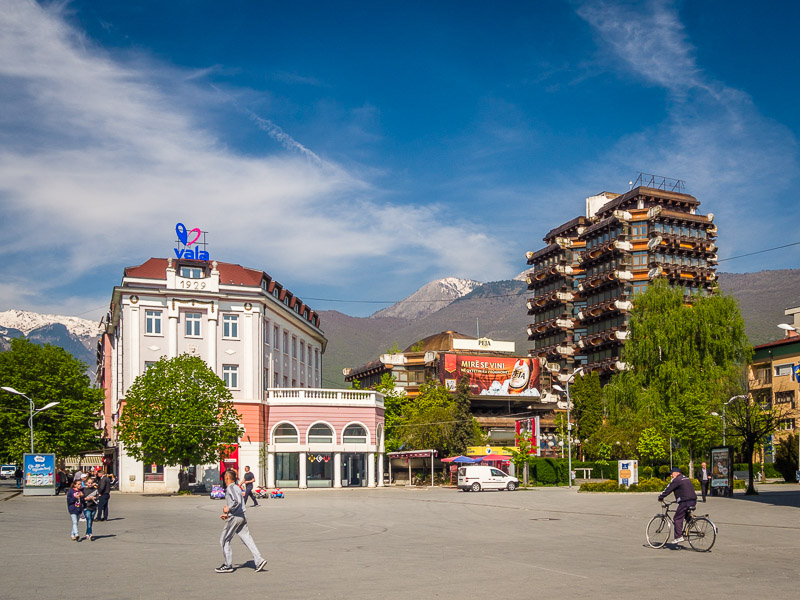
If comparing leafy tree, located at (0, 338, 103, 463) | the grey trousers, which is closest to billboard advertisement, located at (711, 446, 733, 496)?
the grey trousers

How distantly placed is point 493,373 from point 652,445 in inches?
1774

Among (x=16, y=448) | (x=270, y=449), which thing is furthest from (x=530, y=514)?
(x=16, y=448)

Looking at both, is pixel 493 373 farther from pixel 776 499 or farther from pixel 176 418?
pixel 776 499

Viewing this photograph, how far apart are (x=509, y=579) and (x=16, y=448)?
63.3 m

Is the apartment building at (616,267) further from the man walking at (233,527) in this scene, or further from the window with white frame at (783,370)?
the man walking at (233,527)

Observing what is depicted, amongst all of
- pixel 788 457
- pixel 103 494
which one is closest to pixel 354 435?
pixel 788 457

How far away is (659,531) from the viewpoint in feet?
65.4

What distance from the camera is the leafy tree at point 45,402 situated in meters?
69.9

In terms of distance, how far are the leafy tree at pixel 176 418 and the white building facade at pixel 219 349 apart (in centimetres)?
794

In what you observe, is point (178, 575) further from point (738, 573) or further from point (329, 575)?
point (738, 573)

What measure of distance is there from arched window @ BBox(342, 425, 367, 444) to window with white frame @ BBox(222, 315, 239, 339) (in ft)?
38.7

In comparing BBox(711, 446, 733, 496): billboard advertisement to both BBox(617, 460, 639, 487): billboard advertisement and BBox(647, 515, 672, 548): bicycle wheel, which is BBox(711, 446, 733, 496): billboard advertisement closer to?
BBox(617, 460, 639, 487): billboard advertisement

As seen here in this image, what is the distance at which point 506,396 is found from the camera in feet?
362

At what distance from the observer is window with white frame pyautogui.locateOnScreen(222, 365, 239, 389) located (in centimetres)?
6850
